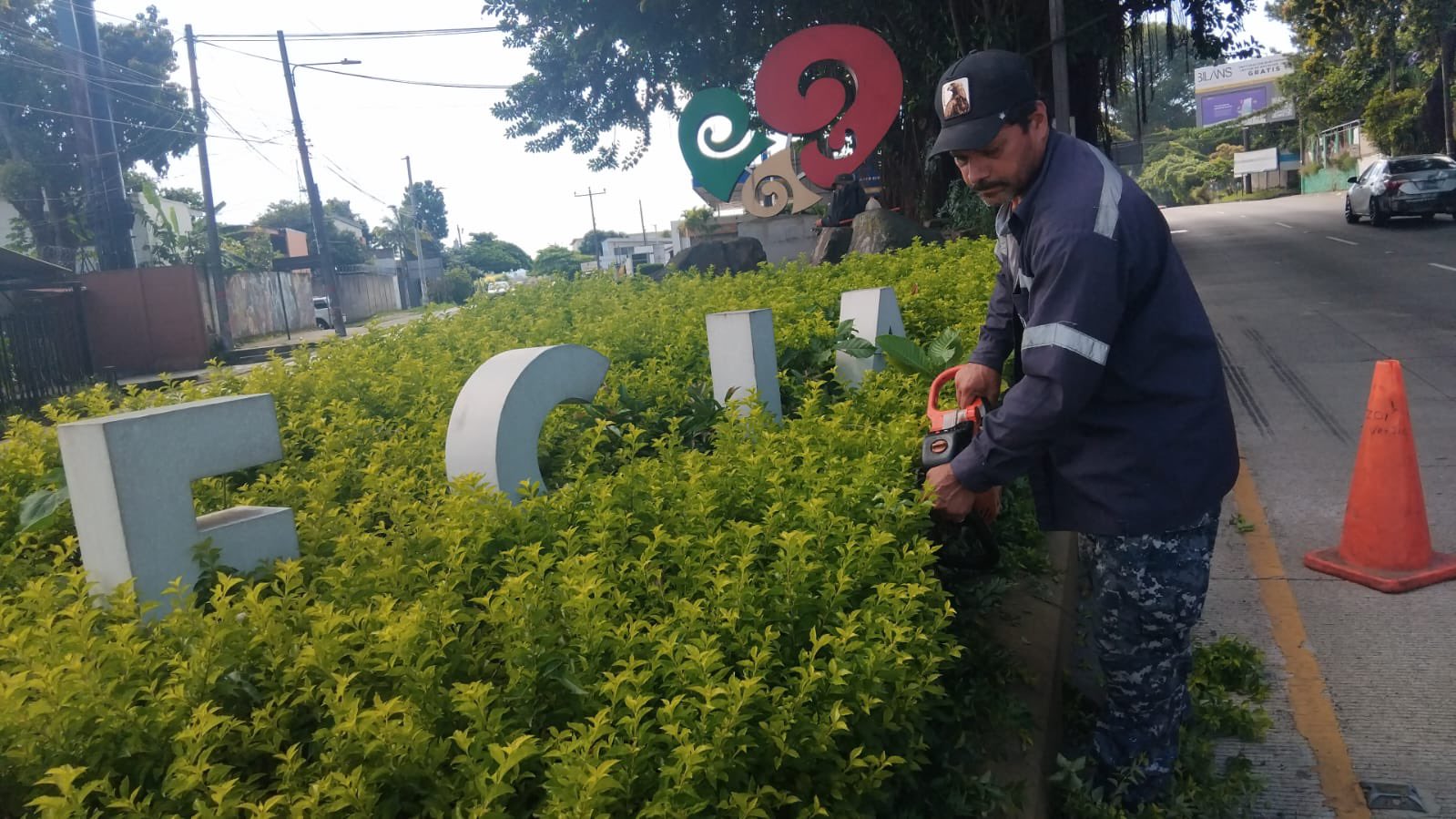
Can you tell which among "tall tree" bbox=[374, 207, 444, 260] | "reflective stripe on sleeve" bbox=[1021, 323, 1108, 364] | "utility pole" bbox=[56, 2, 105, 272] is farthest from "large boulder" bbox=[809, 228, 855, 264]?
"tall tree" bbox=[374, 207, 444, 260]

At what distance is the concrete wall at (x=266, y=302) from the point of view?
109 feet

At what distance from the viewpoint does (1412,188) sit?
21531mm

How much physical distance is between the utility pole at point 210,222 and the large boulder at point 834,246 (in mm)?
17277

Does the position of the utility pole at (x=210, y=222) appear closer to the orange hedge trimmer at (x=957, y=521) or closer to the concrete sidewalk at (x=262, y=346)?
the concrete sidewalk at (x=262, y=346)

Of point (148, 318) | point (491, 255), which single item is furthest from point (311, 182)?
point (491, 255)

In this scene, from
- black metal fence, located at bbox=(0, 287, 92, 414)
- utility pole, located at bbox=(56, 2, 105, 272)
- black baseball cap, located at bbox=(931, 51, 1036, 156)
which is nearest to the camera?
black baseball cap, located at bbox=(931, 51, 1036, 156)

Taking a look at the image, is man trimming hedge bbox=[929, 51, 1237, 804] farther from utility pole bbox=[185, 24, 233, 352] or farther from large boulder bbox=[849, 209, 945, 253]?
utility pole bbox=[185, 24, 233, 352]

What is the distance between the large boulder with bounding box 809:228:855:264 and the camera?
15102 millimetres

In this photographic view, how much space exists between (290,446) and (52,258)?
32102 millimetres

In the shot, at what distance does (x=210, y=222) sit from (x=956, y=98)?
31451 mm

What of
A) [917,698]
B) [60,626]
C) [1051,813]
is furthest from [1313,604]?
[60,626]

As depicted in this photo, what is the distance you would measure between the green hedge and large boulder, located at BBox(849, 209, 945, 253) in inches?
416

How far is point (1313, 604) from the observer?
165 inches

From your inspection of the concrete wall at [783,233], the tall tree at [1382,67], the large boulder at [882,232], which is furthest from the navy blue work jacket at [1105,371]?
the tall tree at [1382,67]
